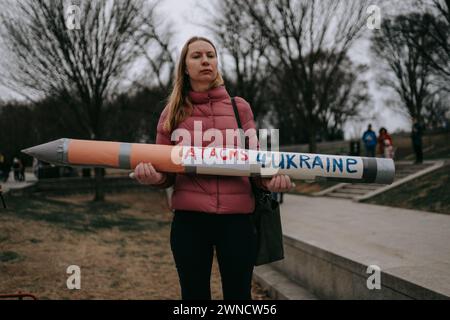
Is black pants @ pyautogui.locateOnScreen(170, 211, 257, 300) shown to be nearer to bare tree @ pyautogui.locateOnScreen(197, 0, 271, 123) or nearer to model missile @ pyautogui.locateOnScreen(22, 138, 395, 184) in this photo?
model missile @ pyautogui.locateOnScreen(22, 138, 395, 184)

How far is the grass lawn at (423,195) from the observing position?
782 centimetres

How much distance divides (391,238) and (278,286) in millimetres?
1538

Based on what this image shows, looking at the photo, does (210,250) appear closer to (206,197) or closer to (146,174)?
(206,197)

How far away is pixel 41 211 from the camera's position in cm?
1014

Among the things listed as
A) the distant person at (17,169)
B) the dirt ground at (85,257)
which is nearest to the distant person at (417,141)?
the dirt ground at (85,257)

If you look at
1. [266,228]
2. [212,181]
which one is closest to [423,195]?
[266,228]

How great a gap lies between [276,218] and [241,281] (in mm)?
431

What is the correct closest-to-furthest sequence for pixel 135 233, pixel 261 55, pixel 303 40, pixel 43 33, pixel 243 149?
pixel 243 149 → pixel 135 233 → pixel 43 33 → pixel 303 40 → pixel 261 55

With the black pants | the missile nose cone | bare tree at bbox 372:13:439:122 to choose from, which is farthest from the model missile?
bare tree at bbox 372:13:439:122

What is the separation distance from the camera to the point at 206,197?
7.31ft
